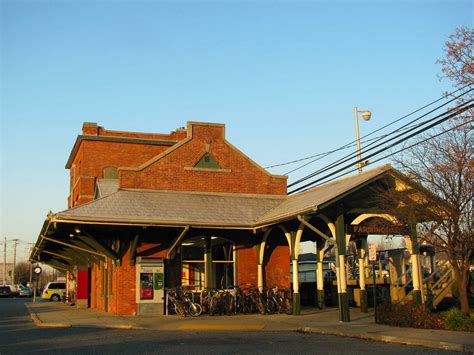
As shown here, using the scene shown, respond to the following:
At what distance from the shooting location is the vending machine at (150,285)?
22469 millimetres

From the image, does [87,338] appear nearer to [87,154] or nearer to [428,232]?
[428,232]

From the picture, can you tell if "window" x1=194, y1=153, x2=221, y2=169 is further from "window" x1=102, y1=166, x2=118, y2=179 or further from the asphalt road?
"window" x1=102, y1=166, x2=118, y2=179

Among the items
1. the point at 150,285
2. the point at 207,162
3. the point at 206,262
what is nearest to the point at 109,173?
the point at 207,162

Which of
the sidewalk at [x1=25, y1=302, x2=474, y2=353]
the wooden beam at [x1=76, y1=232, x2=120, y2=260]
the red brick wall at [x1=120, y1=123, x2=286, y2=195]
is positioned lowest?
the sidewalk at [x1=25, y1=302, x2=474, y2=353]

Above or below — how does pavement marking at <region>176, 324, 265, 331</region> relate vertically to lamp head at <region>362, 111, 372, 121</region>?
below

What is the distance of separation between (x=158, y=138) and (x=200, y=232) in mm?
23379

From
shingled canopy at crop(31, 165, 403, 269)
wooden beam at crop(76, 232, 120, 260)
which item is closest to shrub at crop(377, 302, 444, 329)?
shingled canopy at crop(31, 165, 403, 269)

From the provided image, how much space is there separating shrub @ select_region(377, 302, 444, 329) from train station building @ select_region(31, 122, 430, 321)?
1.75 m

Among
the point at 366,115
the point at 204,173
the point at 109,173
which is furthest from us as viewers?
the point at 109,173

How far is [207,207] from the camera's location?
2416 cm

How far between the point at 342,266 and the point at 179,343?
7.10 meters

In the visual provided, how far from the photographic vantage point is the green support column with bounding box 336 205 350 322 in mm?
18641

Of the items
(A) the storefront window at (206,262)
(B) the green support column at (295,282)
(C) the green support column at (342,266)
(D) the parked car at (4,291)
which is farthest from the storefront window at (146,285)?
(D) the parked car at (4,291)

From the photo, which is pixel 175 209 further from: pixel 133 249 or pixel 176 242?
pixel 133 249
